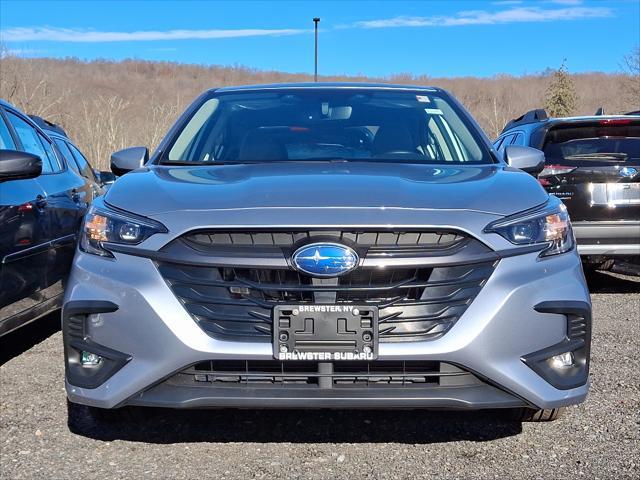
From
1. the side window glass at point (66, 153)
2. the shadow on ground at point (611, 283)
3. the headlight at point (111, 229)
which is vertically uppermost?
the headlight at point (111, 229)

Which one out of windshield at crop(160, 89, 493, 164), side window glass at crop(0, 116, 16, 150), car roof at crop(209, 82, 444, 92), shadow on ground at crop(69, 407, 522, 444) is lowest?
shadow on ground at crop(69, 407, 522, 444)

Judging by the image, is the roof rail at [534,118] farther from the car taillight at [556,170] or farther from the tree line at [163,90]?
the tree line at [163,90]

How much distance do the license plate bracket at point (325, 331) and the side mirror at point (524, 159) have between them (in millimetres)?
1555

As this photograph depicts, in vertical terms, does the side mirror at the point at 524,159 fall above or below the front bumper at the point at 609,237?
above

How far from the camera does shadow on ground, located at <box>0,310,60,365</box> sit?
198 inches

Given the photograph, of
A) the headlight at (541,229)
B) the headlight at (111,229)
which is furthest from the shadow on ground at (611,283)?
the headlight at (111,229)

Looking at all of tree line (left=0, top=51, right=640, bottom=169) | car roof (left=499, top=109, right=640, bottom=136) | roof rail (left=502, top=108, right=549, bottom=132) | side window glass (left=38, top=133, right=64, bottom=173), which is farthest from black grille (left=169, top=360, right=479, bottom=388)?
tree line (left=0, top=51, right=640, bottom=169)

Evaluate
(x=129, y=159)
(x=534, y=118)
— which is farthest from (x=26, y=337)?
(x=534, y=118)

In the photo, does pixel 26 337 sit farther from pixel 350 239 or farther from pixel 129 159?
pixel 350 239

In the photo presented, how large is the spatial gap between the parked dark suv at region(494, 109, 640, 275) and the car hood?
3.17 m

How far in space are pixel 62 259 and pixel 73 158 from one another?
1.62 metres

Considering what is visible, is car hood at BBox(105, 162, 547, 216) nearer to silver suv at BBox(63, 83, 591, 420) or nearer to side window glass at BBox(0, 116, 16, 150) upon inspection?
silver suv at BBox(63, 83, 591, 420)

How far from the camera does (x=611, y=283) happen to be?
7.76 metres

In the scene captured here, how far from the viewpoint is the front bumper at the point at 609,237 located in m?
6.40
